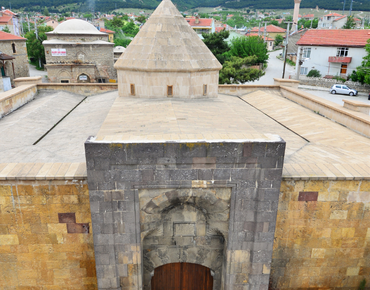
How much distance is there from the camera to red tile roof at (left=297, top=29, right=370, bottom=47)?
33281 mm

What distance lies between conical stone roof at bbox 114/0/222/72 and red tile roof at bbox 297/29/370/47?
2714 centimetres

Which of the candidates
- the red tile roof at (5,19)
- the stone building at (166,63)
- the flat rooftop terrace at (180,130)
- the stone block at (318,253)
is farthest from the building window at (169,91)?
the red tile roof at (5,19)

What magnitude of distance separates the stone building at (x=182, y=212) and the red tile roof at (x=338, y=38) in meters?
29.7

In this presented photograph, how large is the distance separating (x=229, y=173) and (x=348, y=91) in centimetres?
2814

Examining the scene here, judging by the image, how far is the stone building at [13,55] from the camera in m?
32.5

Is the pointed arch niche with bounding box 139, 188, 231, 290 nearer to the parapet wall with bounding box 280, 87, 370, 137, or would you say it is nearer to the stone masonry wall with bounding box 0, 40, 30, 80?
the parapet wall with bounding box 280, 87, 370, 137

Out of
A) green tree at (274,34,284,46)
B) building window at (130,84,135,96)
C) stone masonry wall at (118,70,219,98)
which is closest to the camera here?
stone masonry wall at (118,70,219,98)

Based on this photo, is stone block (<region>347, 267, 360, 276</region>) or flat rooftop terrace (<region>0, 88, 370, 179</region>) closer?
flat rooftop terrace (<region>0, 88, 370, 179</region>)

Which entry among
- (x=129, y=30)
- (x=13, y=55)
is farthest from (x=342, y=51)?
(x=129, y=30)

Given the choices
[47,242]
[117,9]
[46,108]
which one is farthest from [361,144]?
[117,9]

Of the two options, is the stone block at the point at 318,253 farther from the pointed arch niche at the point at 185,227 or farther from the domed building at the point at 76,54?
the domed building at the point at 76,54

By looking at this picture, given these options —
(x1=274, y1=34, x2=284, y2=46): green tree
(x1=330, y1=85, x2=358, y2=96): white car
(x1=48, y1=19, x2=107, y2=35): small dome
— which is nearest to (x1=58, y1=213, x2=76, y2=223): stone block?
(x1=48, y1=19, x2=107, y2=35): small dome

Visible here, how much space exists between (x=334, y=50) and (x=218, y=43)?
12.9m

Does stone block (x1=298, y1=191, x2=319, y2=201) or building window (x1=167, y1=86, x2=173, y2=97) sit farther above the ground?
building window (x1=167, y1=86, x2=173, y2=97)
